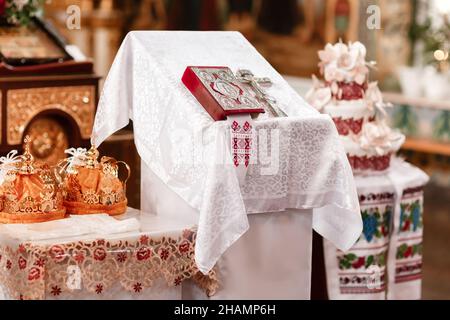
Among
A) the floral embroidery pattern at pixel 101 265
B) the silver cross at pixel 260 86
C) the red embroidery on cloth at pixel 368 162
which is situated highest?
the silver cross at pixel 260 86

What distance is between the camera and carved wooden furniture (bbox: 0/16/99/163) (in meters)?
5.05

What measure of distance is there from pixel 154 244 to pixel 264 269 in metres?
0.46

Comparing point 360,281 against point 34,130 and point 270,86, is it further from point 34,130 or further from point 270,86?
point 34,130

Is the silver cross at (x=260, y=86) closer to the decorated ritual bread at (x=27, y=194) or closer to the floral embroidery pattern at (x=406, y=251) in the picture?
the decorated ritual bread at (x=27, y=194)

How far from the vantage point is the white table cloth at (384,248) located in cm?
468

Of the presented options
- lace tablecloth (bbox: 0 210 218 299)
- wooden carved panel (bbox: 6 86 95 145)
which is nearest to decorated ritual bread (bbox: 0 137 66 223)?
lace tablecloth (bbox: 0 210 218 299)

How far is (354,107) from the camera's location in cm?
481

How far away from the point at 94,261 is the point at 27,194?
34cm

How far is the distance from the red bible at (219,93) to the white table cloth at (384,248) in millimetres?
1226

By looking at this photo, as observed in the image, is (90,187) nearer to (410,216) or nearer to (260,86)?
(260,86)

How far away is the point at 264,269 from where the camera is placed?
3.72 m

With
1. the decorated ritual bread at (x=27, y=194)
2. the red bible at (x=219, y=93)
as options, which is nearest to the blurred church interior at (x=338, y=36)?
the red bible at (x=219, y=93)

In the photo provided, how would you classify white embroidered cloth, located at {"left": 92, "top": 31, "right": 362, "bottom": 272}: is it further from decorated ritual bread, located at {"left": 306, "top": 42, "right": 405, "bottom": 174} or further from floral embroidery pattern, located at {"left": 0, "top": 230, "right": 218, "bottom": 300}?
decorated ritual bread, located at {"left": 306, "top": 42, "right": 405, "bottom": 174}

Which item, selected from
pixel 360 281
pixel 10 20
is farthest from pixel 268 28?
pixel 360 281
